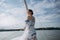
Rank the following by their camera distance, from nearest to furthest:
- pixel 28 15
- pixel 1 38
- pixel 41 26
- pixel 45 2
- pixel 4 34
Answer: pixel 28 15
pixel 45 2
pixel 41 26
pixel 1 38
pixel 4 34

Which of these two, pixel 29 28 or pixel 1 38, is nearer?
pixel 29 28

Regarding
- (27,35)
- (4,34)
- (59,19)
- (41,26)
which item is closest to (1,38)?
(4,34)

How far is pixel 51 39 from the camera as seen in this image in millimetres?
9047

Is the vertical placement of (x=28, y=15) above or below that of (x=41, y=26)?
above

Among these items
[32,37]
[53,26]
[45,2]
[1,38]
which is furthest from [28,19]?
[1,38]

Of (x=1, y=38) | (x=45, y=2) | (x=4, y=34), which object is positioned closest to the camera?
(x=45, y=2)

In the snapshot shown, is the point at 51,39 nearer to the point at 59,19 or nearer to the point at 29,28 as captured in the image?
the point at 59,19

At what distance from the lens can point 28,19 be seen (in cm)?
A: 364

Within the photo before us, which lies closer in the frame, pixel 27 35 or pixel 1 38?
pixel 27 35

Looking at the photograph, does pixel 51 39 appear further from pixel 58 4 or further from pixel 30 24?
pixel 30 24

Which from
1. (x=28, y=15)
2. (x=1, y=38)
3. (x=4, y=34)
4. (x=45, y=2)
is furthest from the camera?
(x=4, y=34)

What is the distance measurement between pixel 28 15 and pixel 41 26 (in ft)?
13.1

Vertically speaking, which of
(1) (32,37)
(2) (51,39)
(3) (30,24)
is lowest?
(2) (51,39)

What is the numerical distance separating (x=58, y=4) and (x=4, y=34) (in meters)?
3.44
